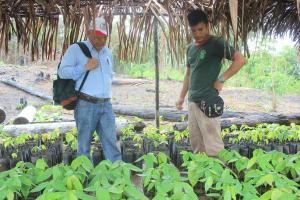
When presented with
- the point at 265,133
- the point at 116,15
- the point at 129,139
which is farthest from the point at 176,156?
the point at 116,15

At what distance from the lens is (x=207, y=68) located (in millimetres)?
3588

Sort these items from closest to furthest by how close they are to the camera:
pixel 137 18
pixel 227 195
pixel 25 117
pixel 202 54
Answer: pixel 227 195
pixel 202 54
pixel 137 18
pixel 25 117

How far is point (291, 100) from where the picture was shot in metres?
14.7

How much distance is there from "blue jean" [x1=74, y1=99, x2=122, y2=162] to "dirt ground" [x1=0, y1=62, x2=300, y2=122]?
255 inches

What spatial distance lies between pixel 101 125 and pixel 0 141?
6.14 ft

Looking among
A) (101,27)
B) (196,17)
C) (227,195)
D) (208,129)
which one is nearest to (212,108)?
(208,129)

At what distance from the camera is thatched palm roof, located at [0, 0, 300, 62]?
360 centimetres

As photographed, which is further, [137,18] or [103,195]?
[137,18]

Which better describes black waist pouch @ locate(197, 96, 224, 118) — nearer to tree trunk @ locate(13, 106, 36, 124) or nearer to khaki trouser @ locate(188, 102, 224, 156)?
khaki trouser @ locate(188, 102, 224, 156)

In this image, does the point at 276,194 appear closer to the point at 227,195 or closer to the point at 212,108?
the point at 227,195

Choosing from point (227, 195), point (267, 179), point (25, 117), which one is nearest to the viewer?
point (227, 195)

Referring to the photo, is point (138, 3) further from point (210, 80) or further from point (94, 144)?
point (94, 144)

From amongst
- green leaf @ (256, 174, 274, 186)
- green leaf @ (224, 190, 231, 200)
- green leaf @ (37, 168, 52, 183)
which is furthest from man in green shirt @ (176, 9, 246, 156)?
green leaf @ (37, 168, 52, 183)

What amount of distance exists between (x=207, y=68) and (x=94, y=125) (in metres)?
1.14
